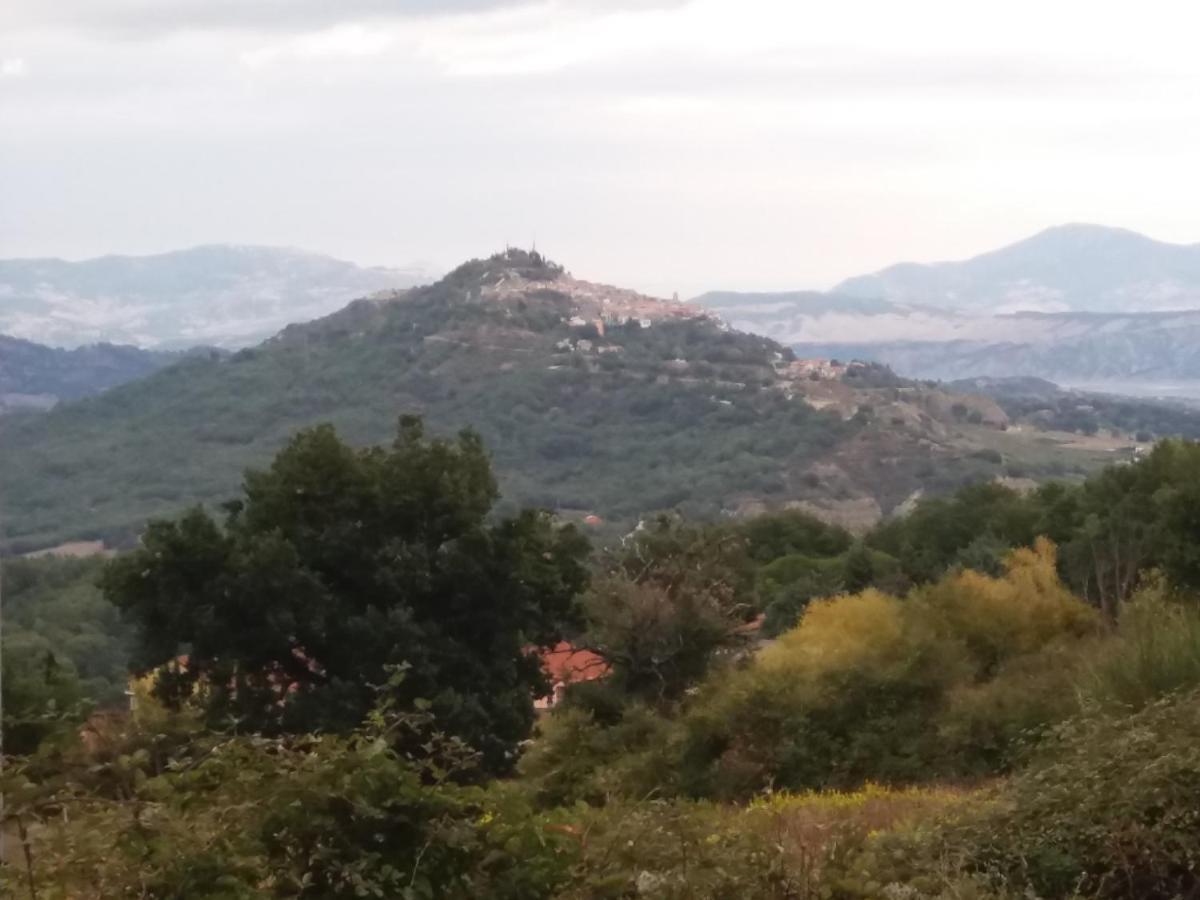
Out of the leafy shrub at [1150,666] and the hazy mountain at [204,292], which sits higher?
the hazy mountain at [204,292]

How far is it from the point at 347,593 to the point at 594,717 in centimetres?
325

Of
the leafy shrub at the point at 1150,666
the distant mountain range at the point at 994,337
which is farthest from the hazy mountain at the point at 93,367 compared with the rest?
the leafy shrub at the point at 1150,666

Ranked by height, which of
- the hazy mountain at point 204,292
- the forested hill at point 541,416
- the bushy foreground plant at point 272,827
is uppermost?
the hazy mountain at point 204,292

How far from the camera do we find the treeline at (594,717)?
3748 millimetres

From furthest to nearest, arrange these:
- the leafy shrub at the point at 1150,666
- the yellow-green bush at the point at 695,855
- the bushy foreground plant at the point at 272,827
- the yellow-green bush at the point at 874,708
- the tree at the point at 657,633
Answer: the tree at the point at 657,633
the yellow-green bush at the point at 874,708
the leafy shrub at the point at 1150,666
the yellow-green bush at the point at 695,855
the bushy foreground plant at the point at 272,827

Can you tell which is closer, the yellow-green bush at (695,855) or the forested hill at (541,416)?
the yellow-green bush at (695,855)

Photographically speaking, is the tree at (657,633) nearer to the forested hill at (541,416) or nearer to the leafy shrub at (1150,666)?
the leafy shrub at (1150,666)

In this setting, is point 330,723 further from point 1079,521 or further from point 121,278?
point 121,278

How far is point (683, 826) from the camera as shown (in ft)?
14.8

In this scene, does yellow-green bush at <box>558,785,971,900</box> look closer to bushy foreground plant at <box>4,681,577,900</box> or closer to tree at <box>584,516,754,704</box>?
bushy foreground plant at <box>4,681,577,900</box>

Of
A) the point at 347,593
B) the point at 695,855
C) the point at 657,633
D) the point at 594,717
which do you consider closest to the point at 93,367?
the point at 347,593

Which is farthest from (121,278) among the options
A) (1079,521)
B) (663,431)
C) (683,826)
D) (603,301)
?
(683,826)

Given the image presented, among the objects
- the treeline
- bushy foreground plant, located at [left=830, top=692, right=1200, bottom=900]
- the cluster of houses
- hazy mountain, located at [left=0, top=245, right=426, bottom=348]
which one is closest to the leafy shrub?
the treeline

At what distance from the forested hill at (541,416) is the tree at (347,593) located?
44.9m
